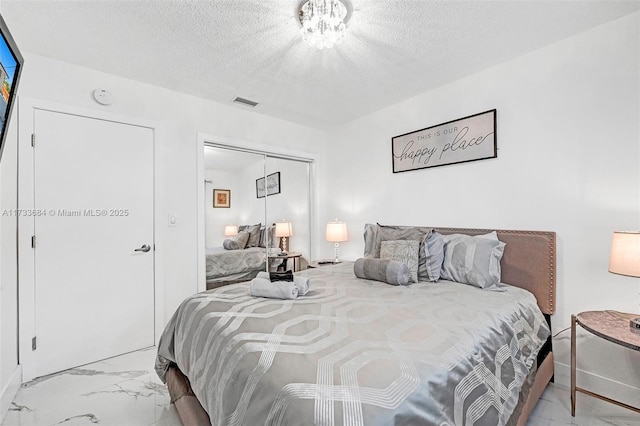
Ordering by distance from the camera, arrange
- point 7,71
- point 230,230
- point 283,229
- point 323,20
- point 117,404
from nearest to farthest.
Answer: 1. point 7,71
2. point 323,20
3. point 117,404
4. point 230,230
5. point 283,229

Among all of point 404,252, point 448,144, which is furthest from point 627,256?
point 448,144

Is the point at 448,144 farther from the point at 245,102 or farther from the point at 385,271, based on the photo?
the point at 245,102

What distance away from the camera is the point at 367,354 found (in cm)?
107

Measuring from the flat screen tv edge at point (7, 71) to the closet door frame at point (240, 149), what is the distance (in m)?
1.60

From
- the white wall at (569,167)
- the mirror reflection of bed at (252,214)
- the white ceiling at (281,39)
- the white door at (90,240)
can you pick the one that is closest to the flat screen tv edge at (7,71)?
the white ceiling at (281,39)

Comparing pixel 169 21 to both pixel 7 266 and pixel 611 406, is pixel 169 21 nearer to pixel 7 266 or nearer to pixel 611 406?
pixel 7 266

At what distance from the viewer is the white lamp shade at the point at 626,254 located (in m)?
1.54

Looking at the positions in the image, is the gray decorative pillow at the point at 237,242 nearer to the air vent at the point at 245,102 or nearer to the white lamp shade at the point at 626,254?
the air vent at the point at 245,102

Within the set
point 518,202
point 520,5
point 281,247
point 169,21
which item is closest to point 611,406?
point 518,202

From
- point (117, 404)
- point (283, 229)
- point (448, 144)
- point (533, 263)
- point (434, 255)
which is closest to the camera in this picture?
point (117, 404)

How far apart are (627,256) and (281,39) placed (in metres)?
2.49

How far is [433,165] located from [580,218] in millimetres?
1226

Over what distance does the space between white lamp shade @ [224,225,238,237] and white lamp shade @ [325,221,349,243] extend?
1124 millimetres

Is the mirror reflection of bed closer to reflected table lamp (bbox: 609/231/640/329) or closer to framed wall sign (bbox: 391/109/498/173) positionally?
framed wall sign (bbox: 391/109/498/173)
